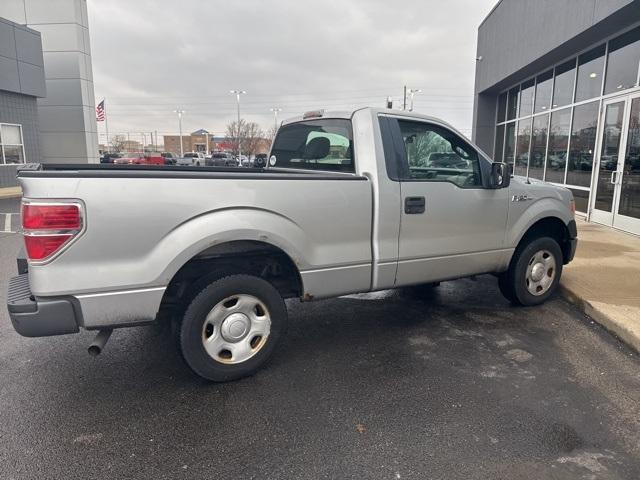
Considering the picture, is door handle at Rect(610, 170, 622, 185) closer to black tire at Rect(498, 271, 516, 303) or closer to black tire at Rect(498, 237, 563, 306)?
black tire at Rect(498, 237, 563, 306)

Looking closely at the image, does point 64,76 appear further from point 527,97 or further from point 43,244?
point 43,244

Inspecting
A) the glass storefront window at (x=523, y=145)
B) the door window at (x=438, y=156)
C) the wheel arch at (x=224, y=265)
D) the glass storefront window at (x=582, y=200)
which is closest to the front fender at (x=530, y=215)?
the door window at (x=438, y=156)

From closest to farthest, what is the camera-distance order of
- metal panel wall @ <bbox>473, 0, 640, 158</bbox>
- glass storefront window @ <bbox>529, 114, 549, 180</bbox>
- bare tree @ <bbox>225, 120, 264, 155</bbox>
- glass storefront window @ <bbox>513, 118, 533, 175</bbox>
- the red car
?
metal panel wall @ <bbox>473, 0, 640, 158</bbox>
glass storefront window @ <bbox>529, 114, 549, 180</bbox>
glass storefront window @ <bbox>513, 118, 533, 175</bbox>
the red car
bare tree @ <bbox>225, 120, 264, 155</bbox>

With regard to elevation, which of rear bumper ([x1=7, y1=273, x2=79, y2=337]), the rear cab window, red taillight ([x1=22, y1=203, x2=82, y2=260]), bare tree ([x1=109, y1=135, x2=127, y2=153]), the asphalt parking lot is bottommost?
the asphalt parking lot

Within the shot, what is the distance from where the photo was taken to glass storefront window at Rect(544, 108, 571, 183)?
37.9ft

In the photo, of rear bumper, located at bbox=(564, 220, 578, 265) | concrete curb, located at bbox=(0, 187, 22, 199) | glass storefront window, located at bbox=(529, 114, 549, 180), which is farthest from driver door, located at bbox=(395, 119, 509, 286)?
concrete curb, located at bbox=(0, 187, 22, 199)

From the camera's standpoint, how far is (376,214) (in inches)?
151

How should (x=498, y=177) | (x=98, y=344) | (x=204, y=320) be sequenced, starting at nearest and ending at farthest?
(x=98, y=344) → (x=204, y=320) → (x=498, y=177)

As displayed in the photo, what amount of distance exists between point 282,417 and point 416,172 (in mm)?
2320

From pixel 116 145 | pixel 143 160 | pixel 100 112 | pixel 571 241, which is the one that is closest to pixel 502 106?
pixel 571 241

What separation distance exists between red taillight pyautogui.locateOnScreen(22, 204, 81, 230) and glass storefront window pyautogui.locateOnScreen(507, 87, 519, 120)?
606 inches

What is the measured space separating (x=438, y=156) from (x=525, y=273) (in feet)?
5.50

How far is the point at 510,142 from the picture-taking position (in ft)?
52.4

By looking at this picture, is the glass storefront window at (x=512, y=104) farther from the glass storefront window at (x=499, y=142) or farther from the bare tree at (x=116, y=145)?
the bare tree at (x=116, y=145)
